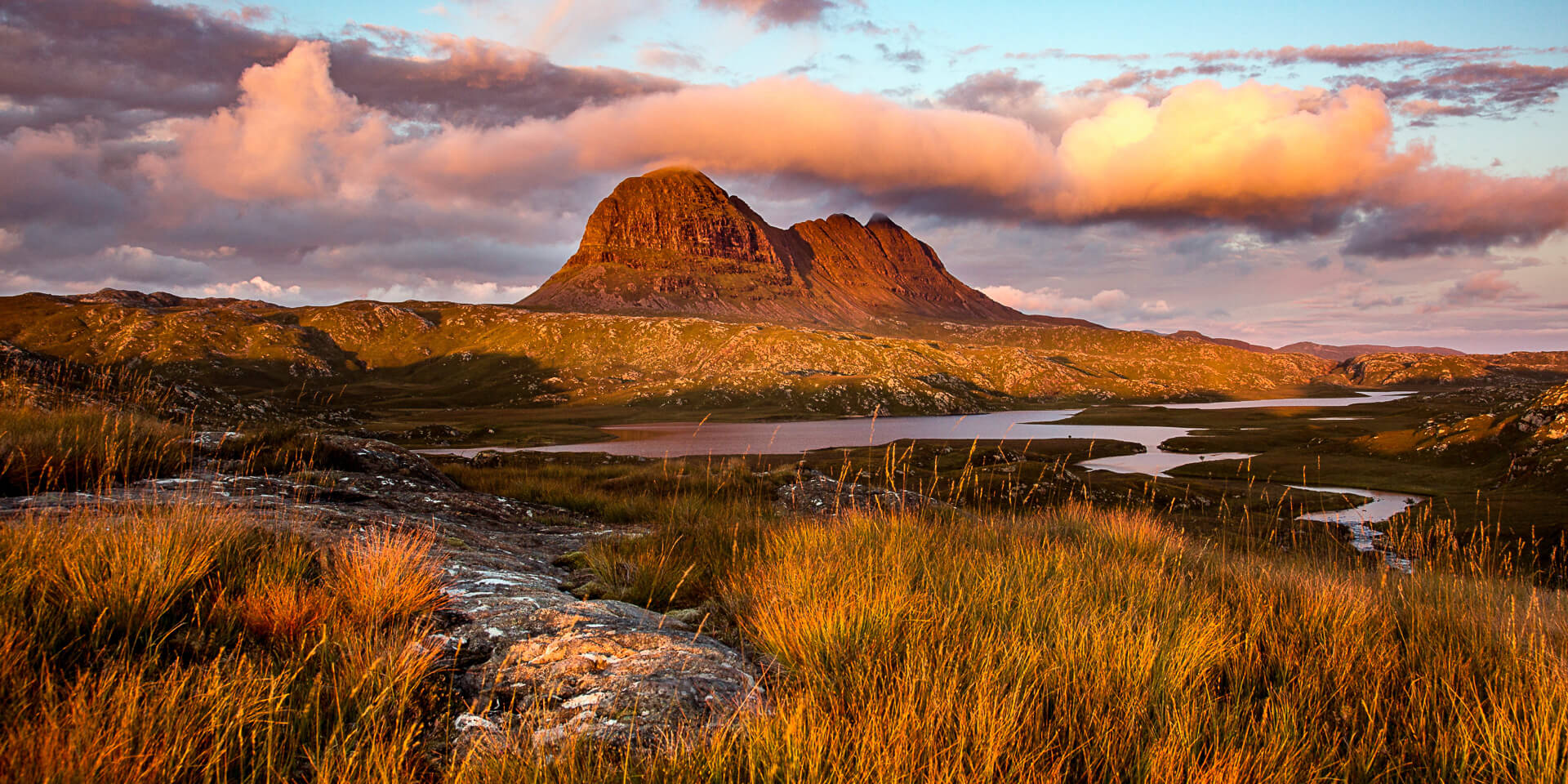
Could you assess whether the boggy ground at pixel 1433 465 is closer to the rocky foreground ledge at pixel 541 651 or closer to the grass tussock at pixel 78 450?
the rocky foreground ledge at pixel 541 651

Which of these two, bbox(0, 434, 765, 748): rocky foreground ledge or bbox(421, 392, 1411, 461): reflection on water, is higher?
bbox(0, 434, 765, 748): rocky foreground ledge

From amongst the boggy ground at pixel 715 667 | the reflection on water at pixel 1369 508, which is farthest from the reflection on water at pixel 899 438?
the boggy ground at pixel 715 667

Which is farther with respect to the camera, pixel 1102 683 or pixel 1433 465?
pixel 1433 465

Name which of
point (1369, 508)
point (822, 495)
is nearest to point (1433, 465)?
point (1369, 508)

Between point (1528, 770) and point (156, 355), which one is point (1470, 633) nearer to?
point (1528, 770)

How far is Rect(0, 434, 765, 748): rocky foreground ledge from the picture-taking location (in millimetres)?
3023

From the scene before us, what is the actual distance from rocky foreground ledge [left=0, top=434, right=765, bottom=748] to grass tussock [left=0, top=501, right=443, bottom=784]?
279mm

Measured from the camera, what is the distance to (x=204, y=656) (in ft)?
10.8

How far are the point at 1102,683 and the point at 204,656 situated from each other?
14.7ft

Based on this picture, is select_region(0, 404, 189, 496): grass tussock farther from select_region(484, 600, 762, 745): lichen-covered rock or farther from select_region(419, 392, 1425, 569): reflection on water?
select_region(419, 392, 1425, 569): reflection on water

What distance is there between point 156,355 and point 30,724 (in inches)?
10035

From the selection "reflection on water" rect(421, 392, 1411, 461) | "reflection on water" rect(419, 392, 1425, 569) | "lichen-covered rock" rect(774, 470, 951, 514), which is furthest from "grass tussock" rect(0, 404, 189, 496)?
"reflection on water" rect(421, 392, 1411, 461)

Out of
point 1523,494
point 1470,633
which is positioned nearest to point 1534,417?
point 1523,494

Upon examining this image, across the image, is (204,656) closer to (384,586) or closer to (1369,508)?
(384,586)
